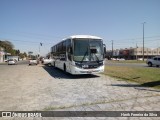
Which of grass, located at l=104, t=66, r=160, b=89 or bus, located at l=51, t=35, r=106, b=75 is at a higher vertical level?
bus, located at l=51, t=35, r=106, b=75

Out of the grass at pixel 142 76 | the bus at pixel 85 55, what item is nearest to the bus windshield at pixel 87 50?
the bus at pixel 85 55

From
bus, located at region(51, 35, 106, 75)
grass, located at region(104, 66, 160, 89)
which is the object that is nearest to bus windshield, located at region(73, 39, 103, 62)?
bus, located at region(51, 35, 106, 75)

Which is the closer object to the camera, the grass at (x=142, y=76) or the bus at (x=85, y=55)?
the grass at (x=142, y=76)

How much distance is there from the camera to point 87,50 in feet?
51.2

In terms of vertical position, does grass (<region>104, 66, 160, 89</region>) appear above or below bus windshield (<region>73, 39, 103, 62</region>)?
below

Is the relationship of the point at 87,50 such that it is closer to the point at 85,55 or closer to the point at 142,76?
the point at 85,55

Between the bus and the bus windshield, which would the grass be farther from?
the bus windshield

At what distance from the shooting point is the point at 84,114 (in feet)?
20.5

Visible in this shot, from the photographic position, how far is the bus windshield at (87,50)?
15.4m

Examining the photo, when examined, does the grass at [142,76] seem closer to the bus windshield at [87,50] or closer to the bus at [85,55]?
the bus at [85,55]

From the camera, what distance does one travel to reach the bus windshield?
50.4 feet

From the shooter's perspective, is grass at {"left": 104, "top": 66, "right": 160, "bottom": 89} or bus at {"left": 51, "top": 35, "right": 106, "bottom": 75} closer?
grass at {"left": 104, "top": 66, "right": 160, "bottom": 89}

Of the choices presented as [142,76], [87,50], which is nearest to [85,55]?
[87,50]

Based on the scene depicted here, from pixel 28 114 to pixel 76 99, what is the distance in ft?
7.76
